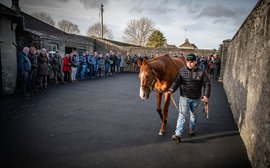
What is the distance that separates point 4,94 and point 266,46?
1031 cm

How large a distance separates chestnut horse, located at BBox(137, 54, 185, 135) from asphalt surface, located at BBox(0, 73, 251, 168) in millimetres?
695

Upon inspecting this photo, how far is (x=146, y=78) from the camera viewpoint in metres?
4.23

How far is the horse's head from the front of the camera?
420 cm

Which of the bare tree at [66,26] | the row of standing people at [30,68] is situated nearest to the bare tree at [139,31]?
the bare tree at [66,26]

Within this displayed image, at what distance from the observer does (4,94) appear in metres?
8.99

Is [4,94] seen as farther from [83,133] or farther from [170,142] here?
[170,142]

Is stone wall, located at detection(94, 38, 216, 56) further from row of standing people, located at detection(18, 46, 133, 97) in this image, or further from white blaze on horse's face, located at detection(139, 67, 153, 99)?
white blaze on horse's face, located at detection(139, 67, 153, 99)

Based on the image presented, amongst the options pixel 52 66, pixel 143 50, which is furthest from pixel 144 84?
pixel 143 50

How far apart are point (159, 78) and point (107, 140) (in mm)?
1979

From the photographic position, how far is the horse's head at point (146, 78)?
4.20 meters

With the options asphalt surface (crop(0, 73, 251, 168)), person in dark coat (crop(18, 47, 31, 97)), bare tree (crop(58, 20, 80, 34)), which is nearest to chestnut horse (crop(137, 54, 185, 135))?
asphalt surface (crop(0, 73, 251, 168))

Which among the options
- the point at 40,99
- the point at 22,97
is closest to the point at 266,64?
the point at 40,99

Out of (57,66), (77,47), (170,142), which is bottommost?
(170,142)

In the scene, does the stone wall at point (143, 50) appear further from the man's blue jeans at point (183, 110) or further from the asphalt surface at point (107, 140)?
the man's blue jeans at point (183, 110)
